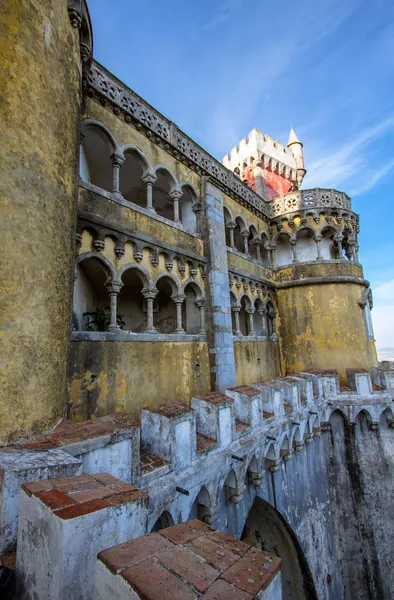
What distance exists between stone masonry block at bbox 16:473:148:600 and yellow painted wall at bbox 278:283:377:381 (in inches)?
420

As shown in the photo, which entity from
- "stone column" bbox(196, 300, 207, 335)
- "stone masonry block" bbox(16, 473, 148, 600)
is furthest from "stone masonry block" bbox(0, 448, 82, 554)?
"stone column" bbox(196, 300, 207, 335)

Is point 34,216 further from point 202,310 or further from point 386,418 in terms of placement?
point 386,418

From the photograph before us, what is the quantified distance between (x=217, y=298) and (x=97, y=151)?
504 centimetres

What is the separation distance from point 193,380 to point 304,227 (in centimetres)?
845

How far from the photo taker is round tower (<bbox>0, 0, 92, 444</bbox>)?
329 centimetres

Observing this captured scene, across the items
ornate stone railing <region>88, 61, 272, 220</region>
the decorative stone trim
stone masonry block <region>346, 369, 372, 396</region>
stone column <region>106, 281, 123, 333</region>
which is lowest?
stone masonry block <region>346, 369, 372, 396</region>

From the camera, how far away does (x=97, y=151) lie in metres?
7.80

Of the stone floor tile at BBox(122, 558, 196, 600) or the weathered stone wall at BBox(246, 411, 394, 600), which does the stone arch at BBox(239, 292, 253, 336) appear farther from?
the stone floor tile at BBox(122, 558, 196, 600)

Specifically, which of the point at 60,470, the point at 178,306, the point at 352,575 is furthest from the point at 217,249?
the point at 352,575

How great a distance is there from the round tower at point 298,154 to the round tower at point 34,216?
1832cm

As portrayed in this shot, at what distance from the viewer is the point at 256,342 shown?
10766 millimetres

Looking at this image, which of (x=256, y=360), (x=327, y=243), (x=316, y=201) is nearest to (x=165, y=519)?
(x=256, y=360)

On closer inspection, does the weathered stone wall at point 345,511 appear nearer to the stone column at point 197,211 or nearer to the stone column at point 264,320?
the stone column at point 264,320

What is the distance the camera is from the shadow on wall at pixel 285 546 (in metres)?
7.39
